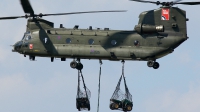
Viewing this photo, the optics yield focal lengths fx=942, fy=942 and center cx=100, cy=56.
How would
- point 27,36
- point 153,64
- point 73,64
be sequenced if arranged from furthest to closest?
1. point 27,36
2. point 73,64
3. point 153,64

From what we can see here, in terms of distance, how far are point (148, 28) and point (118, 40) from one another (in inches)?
99.0

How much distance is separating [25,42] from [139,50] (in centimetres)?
931

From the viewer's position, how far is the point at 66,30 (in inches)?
2879

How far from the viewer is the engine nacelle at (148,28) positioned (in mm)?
70719

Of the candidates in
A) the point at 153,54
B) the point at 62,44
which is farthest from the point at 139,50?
the point at 62,44

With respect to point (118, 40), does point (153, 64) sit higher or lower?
lower

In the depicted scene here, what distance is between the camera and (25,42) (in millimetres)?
73938

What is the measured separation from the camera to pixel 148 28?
71000 mm

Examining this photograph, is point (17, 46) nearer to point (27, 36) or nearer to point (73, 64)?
point (27, 36)

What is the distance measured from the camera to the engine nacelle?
232ft

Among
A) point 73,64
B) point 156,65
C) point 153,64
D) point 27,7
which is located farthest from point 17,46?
point 156,65

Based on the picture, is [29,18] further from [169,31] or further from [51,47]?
[169,31]

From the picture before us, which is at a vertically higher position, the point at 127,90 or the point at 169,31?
the point at 169,31

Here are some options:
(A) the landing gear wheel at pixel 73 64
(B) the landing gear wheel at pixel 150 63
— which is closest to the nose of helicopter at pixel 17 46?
(A) the landing gear wheel at pixel 73 64
